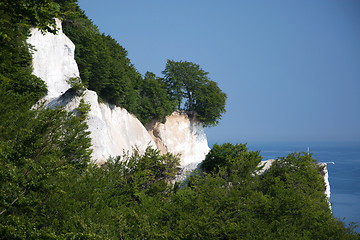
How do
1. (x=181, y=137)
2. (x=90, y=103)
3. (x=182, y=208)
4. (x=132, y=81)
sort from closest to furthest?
1. (x=182, y=208)
2. (x=90, y=103)
3. (x=132, y=81)
4. (x=181, y=137)

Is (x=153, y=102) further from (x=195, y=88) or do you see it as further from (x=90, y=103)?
(x=90, y=103)

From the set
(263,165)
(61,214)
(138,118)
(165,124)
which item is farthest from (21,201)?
(165,124)

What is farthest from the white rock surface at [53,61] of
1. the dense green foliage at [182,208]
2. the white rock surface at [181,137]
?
the white rock surface at [181,137]

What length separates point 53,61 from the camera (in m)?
34.6

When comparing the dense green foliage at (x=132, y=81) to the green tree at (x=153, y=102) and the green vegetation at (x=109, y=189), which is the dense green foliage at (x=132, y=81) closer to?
the green tree at (x=153, y=102)

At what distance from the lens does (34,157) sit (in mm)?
14625

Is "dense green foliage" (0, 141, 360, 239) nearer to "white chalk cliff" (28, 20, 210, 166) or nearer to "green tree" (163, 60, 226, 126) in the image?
"white chalk cliff" (28, 20, 210, 166)

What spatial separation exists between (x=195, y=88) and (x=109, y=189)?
37.0 m

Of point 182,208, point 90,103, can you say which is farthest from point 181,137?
point 182,208

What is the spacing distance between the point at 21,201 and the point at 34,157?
351cm

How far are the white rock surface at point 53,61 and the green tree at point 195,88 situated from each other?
24.1m

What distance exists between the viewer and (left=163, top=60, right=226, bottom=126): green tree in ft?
192

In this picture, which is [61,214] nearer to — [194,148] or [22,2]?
[22,2]

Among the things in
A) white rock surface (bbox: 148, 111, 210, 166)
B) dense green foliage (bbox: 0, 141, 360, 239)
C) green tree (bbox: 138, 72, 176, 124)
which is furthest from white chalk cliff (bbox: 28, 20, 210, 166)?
dense green foliage (bbox: 0, 141, 360, 239)
